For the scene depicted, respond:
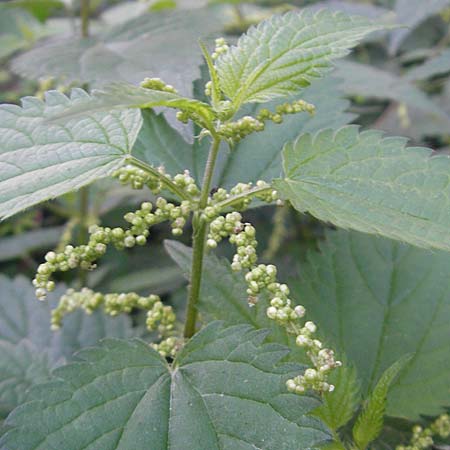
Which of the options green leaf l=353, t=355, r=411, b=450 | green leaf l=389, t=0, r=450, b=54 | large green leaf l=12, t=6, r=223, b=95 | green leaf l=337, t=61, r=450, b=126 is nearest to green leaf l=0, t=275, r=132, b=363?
large green leaf l=12, t=6, r=223, b=95

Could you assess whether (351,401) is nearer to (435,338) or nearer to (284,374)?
(284,374)

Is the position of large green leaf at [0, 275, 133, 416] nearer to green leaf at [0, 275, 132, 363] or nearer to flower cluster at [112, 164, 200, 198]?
green leaf at [0, 275, 132, 363]

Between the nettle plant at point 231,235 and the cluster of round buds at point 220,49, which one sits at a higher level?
the cluster of round buds at point 220,49

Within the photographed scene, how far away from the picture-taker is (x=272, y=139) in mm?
1677

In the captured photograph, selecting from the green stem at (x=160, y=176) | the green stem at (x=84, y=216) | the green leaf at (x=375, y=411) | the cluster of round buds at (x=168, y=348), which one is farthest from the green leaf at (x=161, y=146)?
the green stem at (x=84, y=216)

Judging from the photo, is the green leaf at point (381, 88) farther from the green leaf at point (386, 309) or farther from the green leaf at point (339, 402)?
the green leaf at point (339, 402)

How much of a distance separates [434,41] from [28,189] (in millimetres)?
2868

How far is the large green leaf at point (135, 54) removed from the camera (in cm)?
181

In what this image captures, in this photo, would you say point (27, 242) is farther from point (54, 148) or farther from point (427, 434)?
point (427, 434)

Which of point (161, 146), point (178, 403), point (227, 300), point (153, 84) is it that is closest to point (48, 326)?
point (161, 146)

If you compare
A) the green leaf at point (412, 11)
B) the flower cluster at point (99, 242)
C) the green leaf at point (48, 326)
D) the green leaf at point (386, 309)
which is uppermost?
the flower cluster at point (99, 242)

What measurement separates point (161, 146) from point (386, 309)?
67cm

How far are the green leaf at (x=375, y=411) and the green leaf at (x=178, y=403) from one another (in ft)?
0.42

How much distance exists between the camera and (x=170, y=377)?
1245 millimetres
